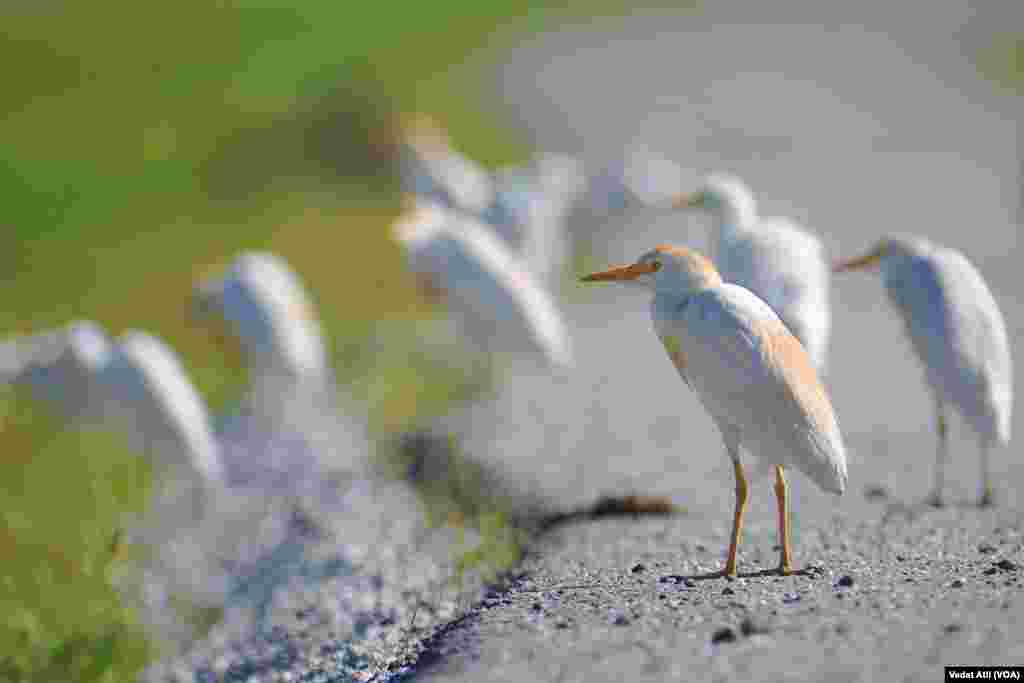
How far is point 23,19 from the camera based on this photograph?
34.2m

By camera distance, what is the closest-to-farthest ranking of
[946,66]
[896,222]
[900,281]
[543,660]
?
[543,660], [900,281], [896,222], [946,66]

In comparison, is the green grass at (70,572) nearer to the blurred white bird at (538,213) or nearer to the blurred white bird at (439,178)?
the blurred white bird at (538,213)

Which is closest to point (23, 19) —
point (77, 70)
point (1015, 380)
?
point (77, 70)

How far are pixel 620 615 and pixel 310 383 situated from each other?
6.29 meters

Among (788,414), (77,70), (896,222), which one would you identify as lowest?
(788,414)

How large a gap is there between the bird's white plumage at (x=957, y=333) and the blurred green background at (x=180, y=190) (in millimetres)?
3946

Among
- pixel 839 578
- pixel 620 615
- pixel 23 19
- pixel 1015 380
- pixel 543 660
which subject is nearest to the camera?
pixel 543 660

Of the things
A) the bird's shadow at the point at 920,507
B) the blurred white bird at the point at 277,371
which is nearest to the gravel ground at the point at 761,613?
the bird's shadow at the point at 920,507

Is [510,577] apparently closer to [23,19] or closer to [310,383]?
[310,383]

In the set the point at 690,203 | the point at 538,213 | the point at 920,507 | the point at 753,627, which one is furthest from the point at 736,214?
the point at 538,213

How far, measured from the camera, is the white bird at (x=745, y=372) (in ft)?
17.3

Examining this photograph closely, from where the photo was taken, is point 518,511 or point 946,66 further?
point 946,66

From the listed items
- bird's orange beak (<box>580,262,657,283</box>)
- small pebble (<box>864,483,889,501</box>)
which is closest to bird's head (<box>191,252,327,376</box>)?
small pebble (<box>864,483,889,501</box>)

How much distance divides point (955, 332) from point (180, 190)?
19.8 metres
